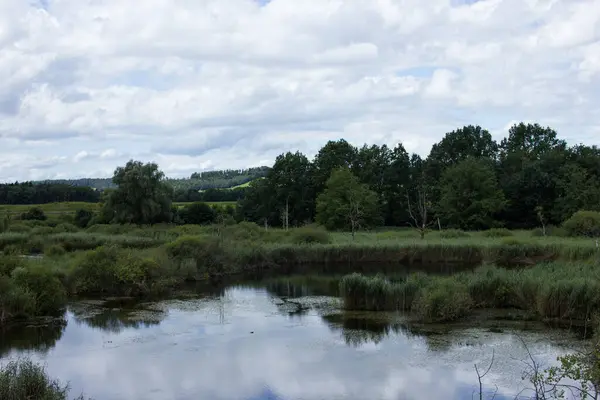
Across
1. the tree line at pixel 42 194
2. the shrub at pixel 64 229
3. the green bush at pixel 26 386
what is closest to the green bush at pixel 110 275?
the green bush at pixel 26 386

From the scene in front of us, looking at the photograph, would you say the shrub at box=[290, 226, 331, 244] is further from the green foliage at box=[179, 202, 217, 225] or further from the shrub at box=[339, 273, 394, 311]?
the green foliage at box=[179, 202, 217, 225]

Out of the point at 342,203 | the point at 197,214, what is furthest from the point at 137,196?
the point at 342,203

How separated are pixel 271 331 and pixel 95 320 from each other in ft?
23.9

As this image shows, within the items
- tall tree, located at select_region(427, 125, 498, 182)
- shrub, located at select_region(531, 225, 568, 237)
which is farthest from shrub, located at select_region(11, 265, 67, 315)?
tall tree, located at select_region(427, 125, 498, 182)

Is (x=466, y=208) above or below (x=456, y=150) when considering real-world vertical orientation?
below

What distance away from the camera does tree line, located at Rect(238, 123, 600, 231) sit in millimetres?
62906

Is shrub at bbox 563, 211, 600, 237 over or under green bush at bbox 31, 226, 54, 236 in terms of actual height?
under

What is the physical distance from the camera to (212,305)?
2694 cm

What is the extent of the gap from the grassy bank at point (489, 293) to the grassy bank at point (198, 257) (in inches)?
105

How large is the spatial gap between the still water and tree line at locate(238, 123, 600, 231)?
34.4m

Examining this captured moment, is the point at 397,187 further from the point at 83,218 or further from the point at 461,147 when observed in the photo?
the point at 83,218

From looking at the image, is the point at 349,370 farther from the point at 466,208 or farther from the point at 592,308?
the point at 466,208

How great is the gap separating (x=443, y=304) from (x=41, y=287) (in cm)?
1548

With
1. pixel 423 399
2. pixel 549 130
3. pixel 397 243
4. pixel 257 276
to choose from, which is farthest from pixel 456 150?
pixel 423 399
